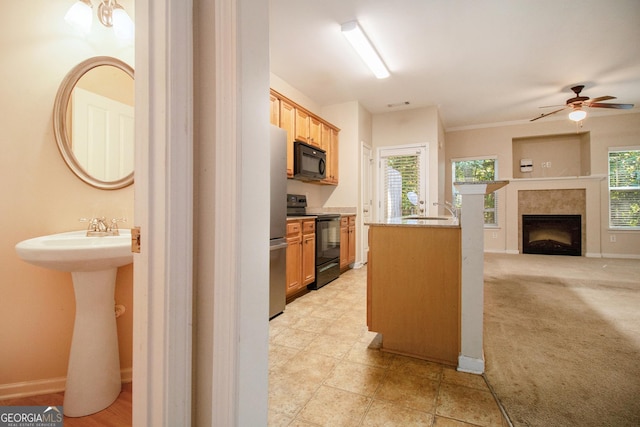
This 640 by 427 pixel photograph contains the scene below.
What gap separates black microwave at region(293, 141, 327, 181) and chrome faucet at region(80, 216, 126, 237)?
2.40m

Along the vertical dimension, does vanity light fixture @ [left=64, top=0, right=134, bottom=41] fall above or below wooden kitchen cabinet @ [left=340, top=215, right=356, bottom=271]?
above

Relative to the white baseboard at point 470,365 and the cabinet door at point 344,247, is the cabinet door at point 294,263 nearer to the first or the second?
the cabinet door at point 344,247

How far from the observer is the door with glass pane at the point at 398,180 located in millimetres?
5355

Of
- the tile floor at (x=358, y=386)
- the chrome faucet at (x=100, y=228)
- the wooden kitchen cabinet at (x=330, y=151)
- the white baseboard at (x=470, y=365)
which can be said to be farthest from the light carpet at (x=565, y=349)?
the wooden kitchen cabinet at (x=330, y=151)

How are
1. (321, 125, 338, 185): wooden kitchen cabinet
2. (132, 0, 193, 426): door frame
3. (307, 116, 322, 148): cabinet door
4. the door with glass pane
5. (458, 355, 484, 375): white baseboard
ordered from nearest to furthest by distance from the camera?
1. (132, 0, 193, 426): door frame
2. (458, 355, 484, 375): white baseboard
3. (307, 116, 322, 148): cabinet door
4. (321, 125, 338, 185): wooden kitchen cabinet
5. the door with glass pane

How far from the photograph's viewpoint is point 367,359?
193 centimetres

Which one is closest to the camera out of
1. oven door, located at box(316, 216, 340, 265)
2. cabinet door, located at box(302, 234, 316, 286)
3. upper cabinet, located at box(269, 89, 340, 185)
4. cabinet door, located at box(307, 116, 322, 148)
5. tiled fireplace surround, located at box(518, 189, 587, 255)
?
cabinet door, located at box(302, 234, 316, 286)

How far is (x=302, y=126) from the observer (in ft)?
13.1

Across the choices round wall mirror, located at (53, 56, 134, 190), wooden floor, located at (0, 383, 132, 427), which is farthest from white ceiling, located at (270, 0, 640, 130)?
wooden floor, located at (0, 383, 132, 427)

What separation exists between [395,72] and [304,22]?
1.64 m

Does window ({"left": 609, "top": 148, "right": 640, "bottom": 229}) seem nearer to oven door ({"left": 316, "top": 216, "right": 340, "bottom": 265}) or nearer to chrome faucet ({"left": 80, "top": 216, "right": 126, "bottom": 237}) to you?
oven door ({"left": 316, "top": 216, "right": 340, "bottom": 265})

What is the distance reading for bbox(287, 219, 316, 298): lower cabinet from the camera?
9.95 feet

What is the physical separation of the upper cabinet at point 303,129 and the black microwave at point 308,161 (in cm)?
8

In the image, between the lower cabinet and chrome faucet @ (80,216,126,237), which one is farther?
the lower cabinet
